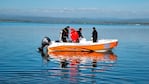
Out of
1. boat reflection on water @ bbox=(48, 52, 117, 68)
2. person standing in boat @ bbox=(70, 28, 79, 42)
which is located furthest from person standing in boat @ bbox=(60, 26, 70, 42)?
boat reflection on water @ bbox=(48, 52, 117, 68)

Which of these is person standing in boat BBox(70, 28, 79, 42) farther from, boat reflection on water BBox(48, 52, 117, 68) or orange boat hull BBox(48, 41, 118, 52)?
boat reflection on water BBox(48, 52, 117, 68)

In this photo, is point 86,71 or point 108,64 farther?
point 108,64

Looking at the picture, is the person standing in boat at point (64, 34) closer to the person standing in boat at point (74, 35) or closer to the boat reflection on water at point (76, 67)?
the person standing in boat at point (74, 35)

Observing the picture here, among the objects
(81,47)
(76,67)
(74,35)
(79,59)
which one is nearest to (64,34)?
(74,35)

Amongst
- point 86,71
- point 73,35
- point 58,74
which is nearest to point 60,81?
point 58,74

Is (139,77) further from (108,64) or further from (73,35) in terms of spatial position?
(73,35)

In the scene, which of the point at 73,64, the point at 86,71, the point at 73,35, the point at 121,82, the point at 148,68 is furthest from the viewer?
the point at 73,35

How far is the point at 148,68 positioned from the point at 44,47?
1282 cm

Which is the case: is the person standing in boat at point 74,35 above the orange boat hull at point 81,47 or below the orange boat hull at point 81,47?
above

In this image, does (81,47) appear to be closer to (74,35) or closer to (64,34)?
(74,35)

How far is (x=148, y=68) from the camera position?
2195 centimetres

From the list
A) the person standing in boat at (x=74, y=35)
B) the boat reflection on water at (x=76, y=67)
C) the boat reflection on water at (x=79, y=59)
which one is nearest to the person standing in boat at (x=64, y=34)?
the person standing in boat at (x=74, y=35)

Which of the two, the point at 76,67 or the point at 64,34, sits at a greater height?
the point at 64,34

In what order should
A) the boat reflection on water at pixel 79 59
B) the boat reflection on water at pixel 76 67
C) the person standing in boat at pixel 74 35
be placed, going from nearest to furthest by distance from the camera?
the boat reflection on water at pixel 76 67 → the boat reflection on water at pixel 79 59 → the person standing in boat at pixel 74 35
